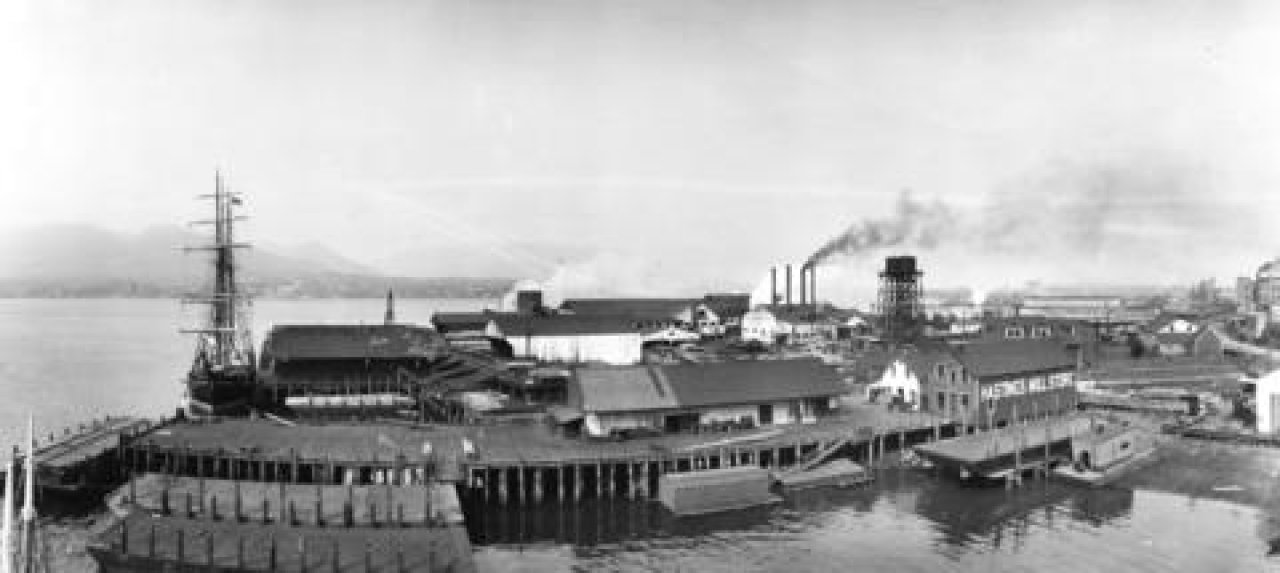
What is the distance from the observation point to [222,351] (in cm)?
8075

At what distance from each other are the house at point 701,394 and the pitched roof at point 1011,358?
7.93m

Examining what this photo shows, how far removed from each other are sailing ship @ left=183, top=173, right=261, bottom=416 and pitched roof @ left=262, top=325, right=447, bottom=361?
8.86 feet

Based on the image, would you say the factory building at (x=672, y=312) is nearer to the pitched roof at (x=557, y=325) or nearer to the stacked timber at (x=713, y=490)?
the pitched roof at (x=557, y=325)

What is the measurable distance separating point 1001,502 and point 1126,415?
25.1 m

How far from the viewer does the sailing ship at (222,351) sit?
5844cm

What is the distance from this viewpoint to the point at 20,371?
292ft

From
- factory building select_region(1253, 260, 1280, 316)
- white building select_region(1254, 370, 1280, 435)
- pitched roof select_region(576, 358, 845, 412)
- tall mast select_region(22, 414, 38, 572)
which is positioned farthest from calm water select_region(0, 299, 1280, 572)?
factory building select_region(1253, 260, 1280, 316)

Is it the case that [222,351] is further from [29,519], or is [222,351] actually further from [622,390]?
[29,519]

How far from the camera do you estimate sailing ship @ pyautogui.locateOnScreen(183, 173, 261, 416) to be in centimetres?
5844

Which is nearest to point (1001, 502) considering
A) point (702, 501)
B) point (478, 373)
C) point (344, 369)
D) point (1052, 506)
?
point (1052, 506)

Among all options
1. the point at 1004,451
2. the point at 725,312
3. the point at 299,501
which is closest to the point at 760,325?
the point at 725,312

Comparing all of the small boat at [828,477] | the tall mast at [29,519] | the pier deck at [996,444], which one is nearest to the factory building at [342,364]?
the small boat at [828,477]

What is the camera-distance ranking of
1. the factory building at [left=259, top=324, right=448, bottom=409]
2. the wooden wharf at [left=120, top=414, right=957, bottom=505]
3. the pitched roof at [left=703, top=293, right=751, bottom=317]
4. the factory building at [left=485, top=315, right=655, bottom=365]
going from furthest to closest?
the pitched roof at [left=703, top=293, right=751, bottom=317] → the factory building at [left=485, top=315, right=655, bottom=365] → the factory building at [left=259, top=324, right=448, bottom=409] → the wooden wharf at [left=120, top=414, right=957, bottom=505]

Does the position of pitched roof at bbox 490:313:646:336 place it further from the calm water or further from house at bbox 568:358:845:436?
the calm water
